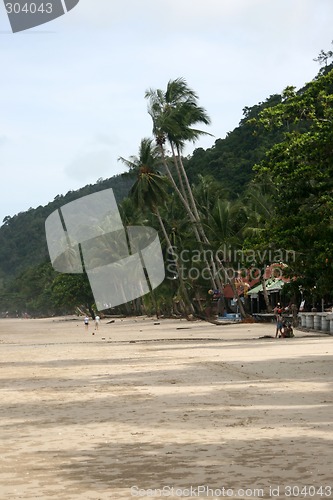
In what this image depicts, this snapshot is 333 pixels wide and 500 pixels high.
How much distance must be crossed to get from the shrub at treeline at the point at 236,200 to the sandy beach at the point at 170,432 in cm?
700

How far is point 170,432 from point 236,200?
54.4 metres

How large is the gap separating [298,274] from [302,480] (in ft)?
68.0

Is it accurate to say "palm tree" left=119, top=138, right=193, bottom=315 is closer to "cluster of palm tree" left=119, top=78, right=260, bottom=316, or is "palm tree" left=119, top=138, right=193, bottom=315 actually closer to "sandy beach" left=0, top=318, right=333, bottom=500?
"cluster of palm tree" left=119, top=78, right=260, bottom=316

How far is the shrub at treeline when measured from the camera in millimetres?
26297

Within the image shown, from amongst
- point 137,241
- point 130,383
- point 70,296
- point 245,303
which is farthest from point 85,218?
point 130,383

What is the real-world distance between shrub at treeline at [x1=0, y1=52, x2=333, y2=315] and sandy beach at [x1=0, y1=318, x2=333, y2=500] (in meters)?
7.00

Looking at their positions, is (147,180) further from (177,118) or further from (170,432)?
(170,432)

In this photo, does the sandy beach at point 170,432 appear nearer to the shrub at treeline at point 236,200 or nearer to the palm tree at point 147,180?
the shrub at treeline at point 236,200

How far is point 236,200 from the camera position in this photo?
2525 inches

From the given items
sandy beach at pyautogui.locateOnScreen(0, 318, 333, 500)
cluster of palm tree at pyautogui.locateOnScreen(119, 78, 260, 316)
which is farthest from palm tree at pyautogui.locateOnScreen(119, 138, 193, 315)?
sandy beach at pyautogui.locateOnScreen(0, 318, 333, 500)

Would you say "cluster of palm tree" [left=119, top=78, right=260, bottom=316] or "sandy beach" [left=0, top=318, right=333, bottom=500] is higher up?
"cluster of palm tree" [left=119, top=78, right=260, bottom=316]

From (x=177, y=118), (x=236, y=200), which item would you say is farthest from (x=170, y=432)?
(x=236, y=200)

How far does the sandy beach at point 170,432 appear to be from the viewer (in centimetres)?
730

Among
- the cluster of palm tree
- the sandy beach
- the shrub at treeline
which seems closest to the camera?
the sandy beach
